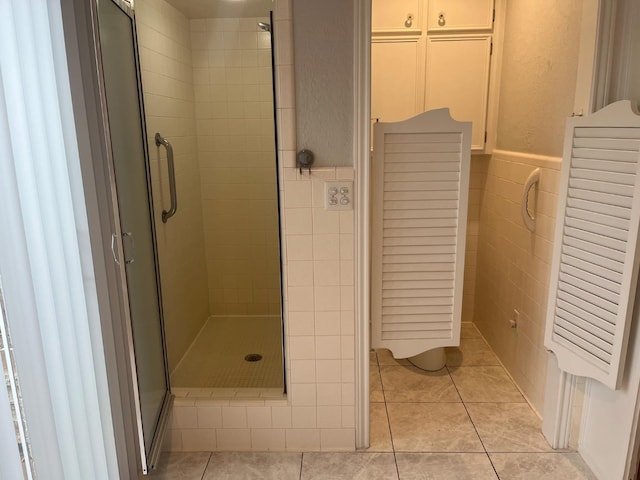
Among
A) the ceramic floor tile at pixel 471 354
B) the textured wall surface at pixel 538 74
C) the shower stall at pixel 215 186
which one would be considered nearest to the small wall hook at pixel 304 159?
the shower stall at pixel 215 186

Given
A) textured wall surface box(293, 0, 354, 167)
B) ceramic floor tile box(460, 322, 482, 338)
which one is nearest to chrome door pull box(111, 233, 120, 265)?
textured wall surface box(293, 0, 354, 167)

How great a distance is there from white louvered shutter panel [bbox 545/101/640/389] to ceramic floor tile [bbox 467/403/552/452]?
48cm

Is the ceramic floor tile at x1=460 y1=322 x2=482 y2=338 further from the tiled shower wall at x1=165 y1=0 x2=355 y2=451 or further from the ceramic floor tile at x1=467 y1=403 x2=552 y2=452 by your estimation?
the tiled shower wall at x1=165 y1=0 x2=355 y2=451

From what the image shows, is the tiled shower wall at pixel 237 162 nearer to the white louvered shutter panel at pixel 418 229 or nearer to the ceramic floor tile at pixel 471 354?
the white louvered shutter panel at pixel 418 229

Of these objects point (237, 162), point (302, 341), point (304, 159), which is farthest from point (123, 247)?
point (237, 162)

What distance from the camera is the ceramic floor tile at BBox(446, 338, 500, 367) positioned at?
119 inches

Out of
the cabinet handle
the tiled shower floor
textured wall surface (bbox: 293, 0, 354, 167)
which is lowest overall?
the tiled shower floor

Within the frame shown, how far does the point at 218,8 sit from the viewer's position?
3.06 meters

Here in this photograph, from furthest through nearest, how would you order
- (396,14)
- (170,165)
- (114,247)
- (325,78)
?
1. (396,14)
2. (170,165)
3. (325,78)
4. (114,247)

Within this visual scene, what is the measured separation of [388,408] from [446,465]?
19.2 inches

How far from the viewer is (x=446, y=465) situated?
6.95 ft

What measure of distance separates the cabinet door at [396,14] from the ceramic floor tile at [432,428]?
2.23 m

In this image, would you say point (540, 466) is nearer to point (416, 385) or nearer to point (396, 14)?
point (416, 385)

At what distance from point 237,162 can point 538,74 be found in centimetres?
200
